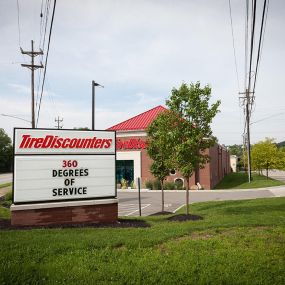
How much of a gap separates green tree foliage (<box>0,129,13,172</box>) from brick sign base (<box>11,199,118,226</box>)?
80629mm

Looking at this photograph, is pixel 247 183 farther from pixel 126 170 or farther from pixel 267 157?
pixel 126 170

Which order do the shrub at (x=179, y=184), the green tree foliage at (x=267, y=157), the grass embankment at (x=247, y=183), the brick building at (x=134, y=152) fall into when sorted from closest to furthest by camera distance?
the shrub at (x=179, y=184)
the grass embankment at (x=247, y=183)
the brick building at (x=134, y=152)
the green tree foliage at (x=267, y=157)

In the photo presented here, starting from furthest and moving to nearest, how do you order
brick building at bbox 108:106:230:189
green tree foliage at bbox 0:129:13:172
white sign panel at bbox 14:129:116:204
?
green tree foliage at bbox 0:129:13:172 → brick building at bbox 108:106:230:189 → white sign panel at bbox 14:129:116:204

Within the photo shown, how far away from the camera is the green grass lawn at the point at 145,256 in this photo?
6.25m

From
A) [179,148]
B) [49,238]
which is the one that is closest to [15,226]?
[49,238]

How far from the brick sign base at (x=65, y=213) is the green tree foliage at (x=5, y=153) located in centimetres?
8063

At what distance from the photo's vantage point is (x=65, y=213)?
1143cm

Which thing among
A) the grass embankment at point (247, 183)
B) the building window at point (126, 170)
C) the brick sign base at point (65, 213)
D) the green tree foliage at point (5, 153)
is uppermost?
the green tree foliage at point (5, 153)

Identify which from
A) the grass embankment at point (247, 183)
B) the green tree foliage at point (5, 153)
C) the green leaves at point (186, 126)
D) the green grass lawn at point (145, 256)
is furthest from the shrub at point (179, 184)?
the green tree foliage at point (5, 153)

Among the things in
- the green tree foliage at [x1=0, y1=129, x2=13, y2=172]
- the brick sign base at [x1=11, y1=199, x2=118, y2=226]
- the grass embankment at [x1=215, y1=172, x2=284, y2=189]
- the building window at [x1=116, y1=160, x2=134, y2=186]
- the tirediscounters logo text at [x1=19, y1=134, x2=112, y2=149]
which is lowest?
the grass embankment at [x1=215, y1=172, x2=284, y2=189]

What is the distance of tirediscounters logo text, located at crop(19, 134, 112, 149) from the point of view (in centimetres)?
1103

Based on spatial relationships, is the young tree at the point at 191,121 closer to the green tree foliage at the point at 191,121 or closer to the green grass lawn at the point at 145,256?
the green tree foliage at the point at 191,121

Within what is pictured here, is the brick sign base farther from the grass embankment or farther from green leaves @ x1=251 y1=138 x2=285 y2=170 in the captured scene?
green leaves @ x1=251 y1=138 x2=285 y2=170

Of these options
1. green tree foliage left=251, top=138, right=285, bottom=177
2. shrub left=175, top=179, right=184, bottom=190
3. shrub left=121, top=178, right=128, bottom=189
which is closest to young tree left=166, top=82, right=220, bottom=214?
shrub left=175, top=179, right=184, bottom=190
